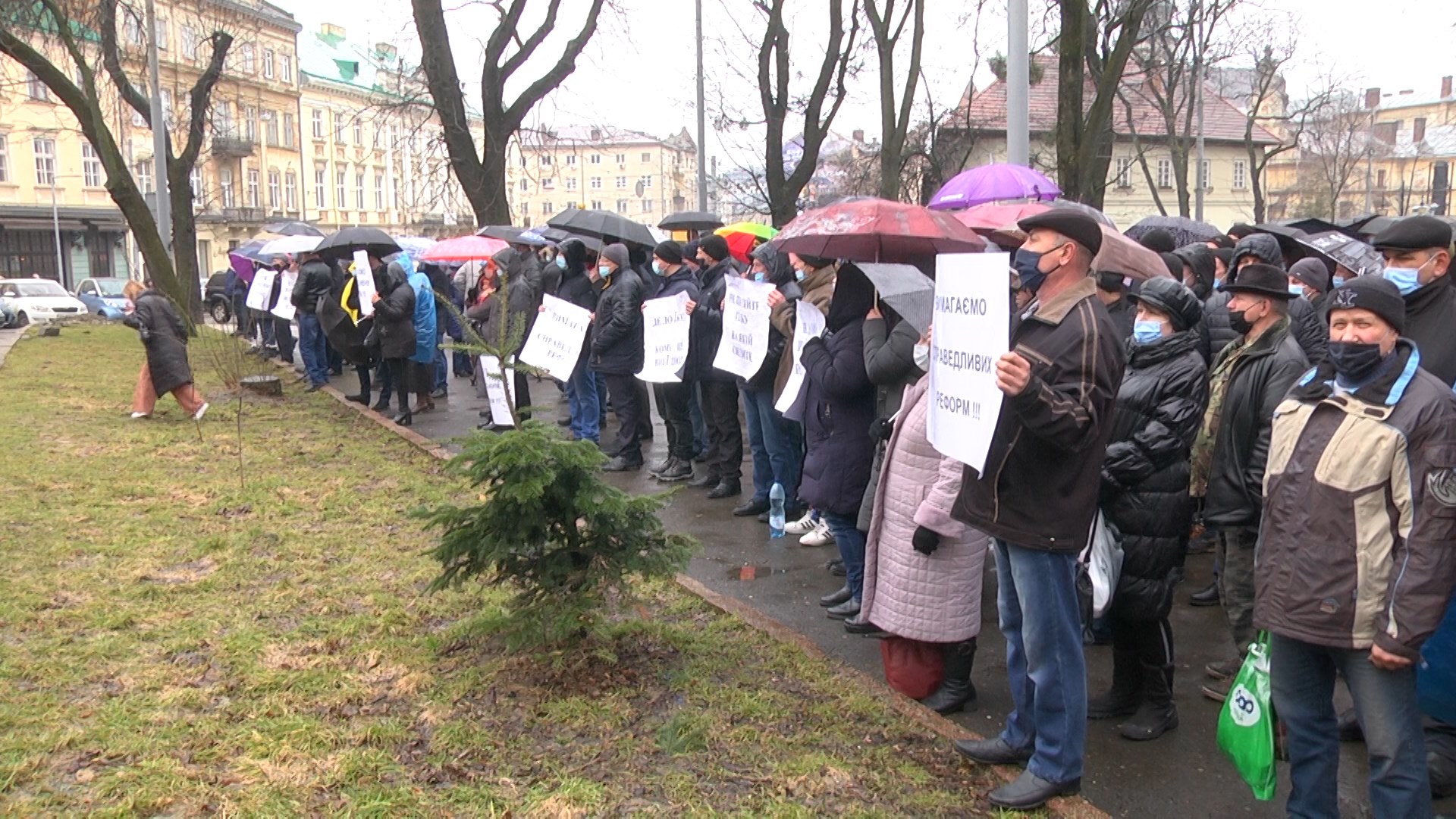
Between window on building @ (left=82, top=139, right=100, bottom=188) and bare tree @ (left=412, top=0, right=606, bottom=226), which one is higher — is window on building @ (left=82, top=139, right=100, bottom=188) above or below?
above

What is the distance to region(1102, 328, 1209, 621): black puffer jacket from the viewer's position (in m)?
3.97

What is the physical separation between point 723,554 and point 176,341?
7.78 meters

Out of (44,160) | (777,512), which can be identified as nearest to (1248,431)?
(777,512)

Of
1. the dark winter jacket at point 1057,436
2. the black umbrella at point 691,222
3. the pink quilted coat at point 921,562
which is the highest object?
the black umbrella at point 691,222

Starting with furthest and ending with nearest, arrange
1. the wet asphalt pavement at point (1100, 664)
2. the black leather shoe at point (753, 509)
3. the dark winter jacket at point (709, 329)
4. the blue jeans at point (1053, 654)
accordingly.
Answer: the dark winter jacket at point (709, 329) → the black leather shoe at point (753, 509) → the wet asphalt pavement at point (1100, 664) → the blue jeans at point (1053, 654)

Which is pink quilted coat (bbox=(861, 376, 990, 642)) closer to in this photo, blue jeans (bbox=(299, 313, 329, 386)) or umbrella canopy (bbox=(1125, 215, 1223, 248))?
umbrella canopy (bbox=(1125, 215, 1223, 248))

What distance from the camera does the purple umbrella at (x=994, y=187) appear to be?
9.27m

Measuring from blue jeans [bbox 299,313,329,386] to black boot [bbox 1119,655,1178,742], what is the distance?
1272 cm

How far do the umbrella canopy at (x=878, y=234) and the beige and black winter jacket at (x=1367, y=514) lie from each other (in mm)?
2279

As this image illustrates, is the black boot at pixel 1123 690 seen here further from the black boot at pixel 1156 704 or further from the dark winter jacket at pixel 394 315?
the dark winter jacket at pixel 394 315

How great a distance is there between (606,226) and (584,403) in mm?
1587

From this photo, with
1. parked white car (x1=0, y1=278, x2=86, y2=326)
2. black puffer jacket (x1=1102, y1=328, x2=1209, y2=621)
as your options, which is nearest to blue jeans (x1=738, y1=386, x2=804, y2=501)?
black puffer jacket (x1=1102, y1=328, x2=1209, y2=621)

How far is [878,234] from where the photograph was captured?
17.2 ft

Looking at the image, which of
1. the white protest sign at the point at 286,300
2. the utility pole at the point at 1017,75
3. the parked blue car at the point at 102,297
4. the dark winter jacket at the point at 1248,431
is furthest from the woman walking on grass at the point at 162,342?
the parked blue car at the point at 102,297
